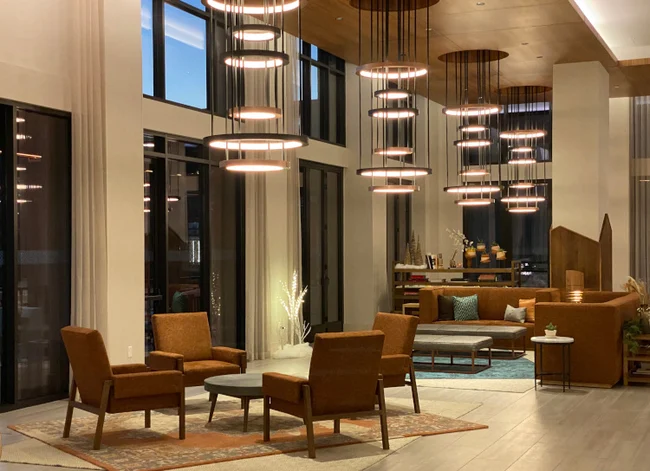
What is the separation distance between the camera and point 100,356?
7.11 meters

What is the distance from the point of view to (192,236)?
11.8 metres

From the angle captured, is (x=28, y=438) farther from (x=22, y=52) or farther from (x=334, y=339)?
(x=22, y=52)

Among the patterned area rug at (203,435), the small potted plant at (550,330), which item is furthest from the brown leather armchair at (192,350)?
the small potted plant at (550,330)

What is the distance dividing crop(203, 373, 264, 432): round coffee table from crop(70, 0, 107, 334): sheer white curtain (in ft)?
6.56

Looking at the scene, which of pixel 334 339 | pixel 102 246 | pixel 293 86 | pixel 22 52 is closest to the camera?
pixel 334 339

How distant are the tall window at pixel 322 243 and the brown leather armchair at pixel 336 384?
758 centimetres

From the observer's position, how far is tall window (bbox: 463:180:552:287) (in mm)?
20109

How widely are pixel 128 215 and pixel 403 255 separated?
30.9 feet

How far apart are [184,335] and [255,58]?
335 cm

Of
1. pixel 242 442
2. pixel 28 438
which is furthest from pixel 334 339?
pixel 28 438

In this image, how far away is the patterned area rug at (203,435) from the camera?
22.1 feet

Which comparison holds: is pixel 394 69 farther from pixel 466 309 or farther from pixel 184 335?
pixel 466 309

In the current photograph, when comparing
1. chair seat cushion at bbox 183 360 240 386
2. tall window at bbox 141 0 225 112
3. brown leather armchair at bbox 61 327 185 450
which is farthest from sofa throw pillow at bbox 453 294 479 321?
brown leather armchair at bbox 61 327 185 450

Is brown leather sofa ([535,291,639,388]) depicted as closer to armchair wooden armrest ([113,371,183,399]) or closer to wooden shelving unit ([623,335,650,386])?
wooden shelving unit ([623,335,650,386])
